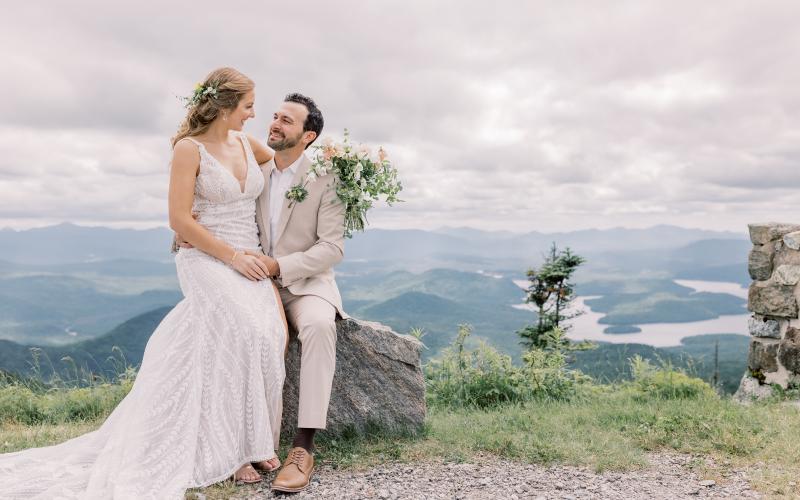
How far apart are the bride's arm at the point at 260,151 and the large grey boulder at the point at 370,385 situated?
4.85 ft

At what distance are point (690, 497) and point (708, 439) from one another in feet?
3.87

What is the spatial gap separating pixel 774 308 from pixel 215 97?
7.14 m

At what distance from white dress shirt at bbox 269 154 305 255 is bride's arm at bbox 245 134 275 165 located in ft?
0.29

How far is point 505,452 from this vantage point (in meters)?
4.98

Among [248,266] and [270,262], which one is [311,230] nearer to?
[270,262]

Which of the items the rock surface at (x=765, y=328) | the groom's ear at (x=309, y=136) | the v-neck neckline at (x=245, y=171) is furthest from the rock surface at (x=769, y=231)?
the v-neck neckline at (x=245, y=171)

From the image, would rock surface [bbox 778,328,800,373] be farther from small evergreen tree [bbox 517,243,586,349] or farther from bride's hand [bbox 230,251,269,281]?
bride's hand [bbox 230,251,269,281]

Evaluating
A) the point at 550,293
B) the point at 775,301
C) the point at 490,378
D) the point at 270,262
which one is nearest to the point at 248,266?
the point at 270,262

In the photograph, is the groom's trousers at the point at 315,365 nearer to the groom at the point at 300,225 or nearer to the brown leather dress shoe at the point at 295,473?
the groom at the point at 300,225

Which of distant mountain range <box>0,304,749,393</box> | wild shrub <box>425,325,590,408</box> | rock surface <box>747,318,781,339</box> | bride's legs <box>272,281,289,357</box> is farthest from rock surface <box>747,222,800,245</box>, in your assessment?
bride's legs <box>272,281,289,357</box>

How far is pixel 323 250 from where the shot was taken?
4789 mm

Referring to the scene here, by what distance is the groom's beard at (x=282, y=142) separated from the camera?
15.8ft

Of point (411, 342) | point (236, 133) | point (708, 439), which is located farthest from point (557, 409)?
point (236, 133)

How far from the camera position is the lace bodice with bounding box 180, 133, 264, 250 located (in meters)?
4.49
